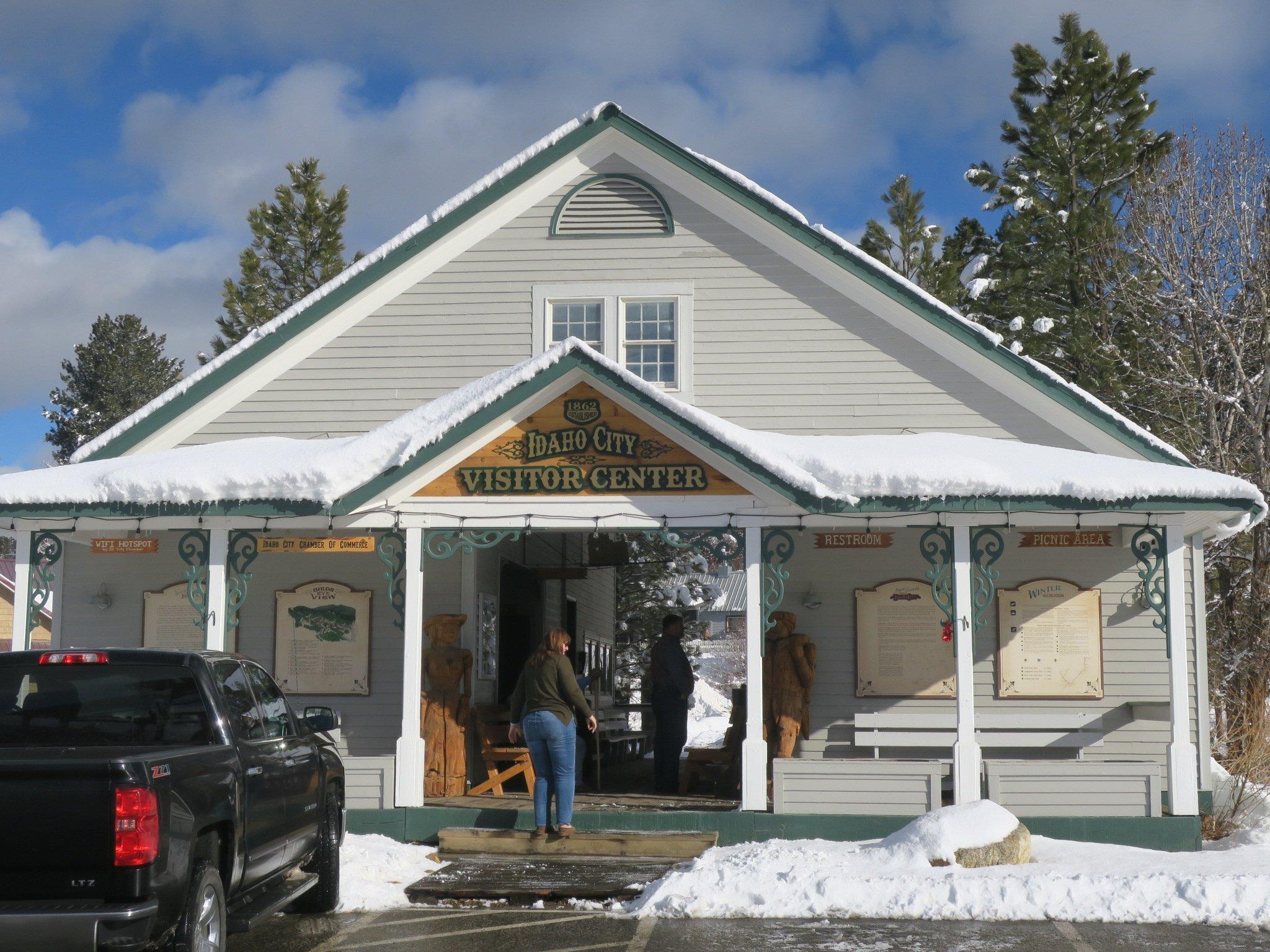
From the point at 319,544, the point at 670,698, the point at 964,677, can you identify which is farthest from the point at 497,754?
the point at 964,677

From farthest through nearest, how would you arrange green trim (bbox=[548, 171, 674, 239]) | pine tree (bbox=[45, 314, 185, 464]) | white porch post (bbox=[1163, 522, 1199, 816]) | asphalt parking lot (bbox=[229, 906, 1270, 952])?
pine tree (bbox=[45, 314, 185, 464])
green trim (bbox=[548, 171, 674, 239])
white porch post (bbox=[1163, 522, 1199, 816])
asphalt parking lot (bbox=[229, 906, 1270, 952])

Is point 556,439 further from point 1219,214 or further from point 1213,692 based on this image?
point 1219,214

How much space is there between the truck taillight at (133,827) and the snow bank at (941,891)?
406cm

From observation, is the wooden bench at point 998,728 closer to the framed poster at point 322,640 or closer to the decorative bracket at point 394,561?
the decorative bracket at point 394,561

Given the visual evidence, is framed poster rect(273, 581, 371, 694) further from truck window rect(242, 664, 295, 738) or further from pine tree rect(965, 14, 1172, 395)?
pine tree rect(965, 14, 1172, 395)

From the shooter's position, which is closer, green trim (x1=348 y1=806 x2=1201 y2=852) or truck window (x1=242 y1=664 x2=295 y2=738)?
truck window (x1=242 y1=664 x2=295 y2=738)

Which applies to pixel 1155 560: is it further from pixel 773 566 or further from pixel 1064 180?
pixel 1064 180

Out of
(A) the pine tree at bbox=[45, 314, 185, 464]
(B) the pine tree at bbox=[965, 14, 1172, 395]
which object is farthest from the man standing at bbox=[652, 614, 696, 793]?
(A) the pine tree at bbox=[45, 314, 185, 464]

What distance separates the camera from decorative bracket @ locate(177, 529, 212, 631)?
12172 mm

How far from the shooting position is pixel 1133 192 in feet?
89.5

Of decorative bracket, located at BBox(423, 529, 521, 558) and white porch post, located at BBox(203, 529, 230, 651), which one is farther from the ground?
decorative bracket, located at BBox(423, 529, 521, 558)

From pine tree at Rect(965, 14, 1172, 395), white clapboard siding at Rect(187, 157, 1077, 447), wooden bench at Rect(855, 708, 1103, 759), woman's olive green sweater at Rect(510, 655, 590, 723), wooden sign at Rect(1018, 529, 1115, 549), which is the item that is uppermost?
pine tree at Rect(965, 14, 1172, 395)

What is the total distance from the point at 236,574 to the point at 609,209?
6.06 m

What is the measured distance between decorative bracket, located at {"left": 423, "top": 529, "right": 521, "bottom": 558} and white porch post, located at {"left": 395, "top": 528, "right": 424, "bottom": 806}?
155 millimetres
